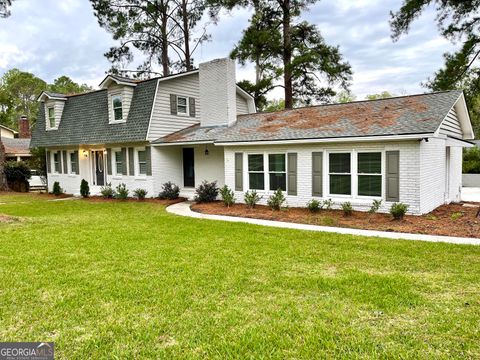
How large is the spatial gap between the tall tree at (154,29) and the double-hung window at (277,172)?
1452cm

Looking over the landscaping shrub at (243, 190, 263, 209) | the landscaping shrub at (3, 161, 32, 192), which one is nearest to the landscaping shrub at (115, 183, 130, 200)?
the landscaping shrub at (243, 190, 263, 209)

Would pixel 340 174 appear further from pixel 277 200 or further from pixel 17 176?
pixel 17 176

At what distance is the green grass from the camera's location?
128 inches

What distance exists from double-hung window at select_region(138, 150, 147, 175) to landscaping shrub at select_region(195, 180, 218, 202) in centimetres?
346

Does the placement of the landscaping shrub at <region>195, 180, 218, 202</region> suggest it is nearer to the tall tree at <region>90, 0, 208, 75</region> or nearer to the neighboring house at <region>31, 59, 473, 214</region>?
the neighboring house at <region>31, 59, 473, 214</region>

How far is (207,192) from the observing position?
1408cm

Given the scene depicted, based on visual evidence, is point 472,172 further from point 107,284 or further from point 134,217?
point 107,284

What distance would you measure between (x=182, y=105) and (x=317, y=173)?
8.55 m

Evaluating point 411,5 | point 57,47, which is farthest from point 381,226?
point 57,47

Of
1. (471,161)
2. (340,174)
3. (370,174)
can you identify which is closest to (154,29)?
(340,174)

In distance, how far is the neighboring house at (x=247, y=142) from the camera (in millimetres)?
10015

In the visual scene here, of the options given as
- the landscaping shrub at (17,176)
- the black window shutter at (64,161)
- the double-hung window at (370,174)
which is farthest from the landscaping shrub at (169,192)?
the landscaping shrub at (17,176)

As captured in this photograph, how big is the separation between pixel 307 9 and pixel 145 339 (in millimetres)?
21568

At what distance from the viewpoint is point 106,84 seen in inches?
648
